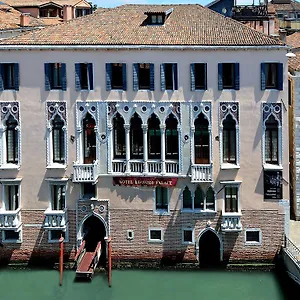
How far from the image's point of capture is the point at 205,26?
3209 centimetres

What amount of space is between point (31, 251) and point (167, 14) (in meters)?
12.4

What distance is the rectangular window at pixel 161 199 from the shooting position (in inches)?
1233

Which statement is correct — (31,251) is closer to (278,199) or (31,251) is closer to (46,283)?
(46,283)

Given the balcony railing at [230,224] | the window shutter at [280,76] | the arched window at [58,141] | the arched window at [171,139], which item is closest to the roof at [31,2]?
the arched window at [58,141]

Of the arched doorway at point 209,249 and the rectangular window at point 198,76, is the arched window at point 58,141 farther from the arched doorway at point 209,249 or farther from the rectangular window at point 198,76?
the arched doorway at point 209,249

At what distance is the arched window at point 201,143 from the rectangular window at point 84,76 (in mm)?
4926

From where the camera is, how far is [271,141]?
101 ft

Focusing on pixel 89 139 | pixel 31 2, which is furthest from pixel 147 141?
pixel 31 2

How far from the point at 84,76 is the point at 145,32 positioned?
10.9 ft

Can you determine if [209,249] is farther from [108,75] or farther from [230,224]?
[108,75]

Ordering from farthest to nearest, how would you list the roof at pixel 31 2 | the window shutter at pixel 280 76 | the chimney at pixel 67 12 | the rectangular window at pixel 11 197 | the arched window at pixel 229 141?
the roof at pixel 31 2 < the chimney at pixel 67 12 < the rectangular window at pixel 11 197 < the arched window at pixel 229 141 < the window shutter at pixel 280 76

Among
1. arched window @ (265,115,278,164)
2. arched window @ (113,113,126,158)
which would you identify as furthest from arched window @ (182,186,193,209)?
arched window @ (265,115,278,164)

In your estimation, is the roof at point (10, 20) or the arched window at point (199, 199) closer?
the arched window at point (199, 199)

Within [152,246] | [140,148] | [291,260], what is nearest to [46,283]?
[152,246]
